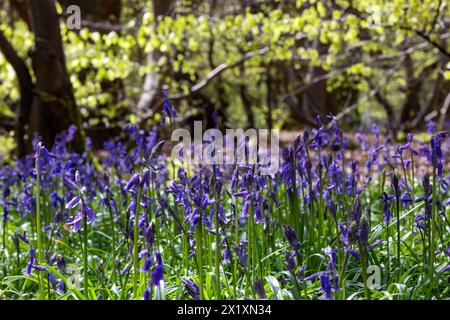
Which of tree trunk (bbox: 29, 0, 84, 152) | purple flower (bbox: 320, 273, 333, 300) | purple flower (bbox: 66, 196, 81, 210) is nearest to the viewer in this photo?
purple flower (bbox: 320, 273, 333, 300)

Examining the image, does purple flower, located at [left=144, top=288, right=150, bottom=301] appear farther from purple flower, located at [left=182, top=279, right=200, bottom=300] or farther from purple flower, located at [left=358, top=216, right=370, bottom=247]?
purple flower, located at [left=358, top=216, right=370, bottom=247]

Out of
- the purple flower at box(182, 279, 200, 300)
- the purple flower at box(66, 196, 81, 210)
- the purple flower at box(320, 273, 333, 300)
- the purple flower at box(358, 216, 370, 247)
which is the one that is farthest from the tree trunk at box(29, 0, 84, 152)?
the purple flower at box(358, 216, 370, 247)

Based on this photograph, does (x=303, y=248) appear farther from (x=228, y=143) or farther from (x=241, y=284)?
(x=228, y=143)

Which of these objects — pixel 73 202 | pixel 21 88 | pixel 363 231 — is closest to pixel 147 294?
pixel 73 202

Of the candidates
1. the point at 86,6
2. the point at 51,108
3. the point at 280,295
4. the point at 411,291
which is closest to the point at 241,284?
the point at 280,295

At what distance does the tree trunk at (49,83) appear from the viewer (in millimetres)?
7488

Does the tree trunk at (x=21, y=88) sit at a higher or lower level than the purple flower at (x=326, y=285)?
higher

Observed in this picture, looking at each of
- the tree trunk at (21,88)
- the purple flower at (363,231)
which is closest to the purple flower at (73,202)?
the purple flower at (363,231)

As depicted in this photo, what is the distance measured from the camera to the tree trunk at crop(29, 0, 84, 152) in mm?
7488

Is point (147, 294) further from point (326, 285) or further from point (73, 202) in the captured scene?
point (326, 285)

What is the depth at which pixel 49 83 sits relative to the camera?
761 centimetres

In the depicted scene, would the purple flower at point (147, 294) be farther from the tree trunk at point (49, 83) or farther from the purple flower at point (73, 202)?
the tree trunk at point (49, 83)

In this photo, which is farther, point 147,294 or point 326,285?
point 326,285

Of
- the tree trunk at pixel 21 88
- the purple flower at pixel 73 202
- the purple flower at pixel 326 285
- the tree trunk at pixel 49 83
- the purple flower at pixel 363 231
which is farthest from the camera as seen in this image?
the tree trunk at pixel 21 88
